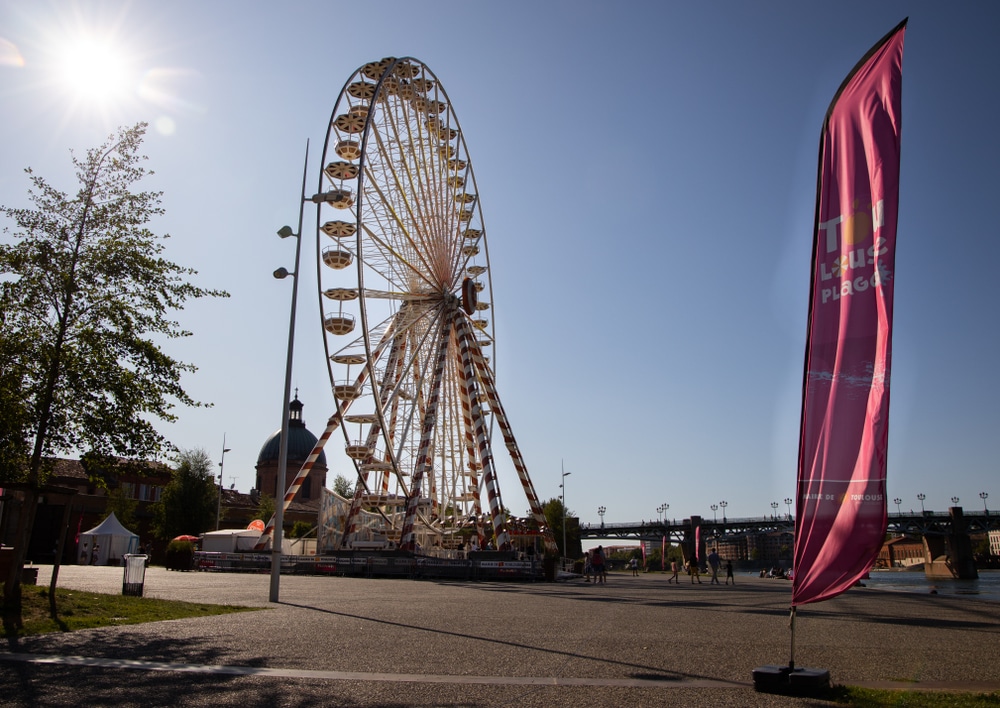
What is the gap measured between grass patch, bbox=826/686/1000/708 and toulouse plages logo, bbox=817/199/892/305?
142 inches

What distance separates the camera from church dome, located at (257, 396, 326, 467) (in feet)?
363

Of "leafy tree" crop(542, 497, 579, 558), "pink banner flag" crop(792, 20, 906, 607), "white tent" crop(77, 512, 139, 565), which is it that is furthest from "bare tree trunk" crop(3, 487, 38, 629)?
"leafy tree" crop(542, 497, 579, 558)

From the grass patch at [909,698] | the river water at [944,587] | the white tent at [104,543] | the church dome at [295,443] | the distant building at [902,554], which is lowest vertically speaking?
the distant building at [902,554]

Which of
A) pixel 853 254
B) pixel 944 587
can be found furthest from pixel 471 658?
pixel 944 587

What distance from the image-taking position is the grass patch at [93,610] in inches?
421

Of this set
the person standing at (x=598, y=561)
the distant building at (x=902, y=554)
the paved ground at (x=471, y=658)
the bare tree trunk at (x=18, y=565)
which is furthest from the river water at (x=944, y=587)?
the distant building at (x=902, y=554)

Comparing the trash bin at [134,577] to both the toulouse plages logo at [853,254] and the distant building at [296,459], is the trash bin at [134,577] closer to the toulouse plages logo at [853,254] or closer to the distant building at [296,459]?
the toulouse plages logo at [853,254]

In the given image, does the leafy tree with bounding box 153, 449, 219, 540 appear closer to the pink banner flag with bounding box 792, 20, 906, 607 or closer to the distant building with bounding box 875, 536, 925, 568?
the pink banner flag with bounding box 792, 20, 906, 607

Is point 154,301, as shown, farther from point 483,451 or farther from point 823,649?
point 483,451

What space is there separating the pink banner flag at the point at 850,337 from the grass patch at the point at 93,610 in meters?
9.31

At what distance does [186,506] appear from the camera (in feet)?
230

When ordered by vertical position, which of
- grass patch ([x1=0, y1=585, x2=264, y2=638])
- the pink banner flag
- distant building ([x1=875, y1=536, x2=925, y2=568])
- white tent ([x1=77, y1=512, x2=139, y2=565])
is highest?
the pink banner flag

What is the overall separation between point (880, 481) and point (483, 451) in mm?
38493

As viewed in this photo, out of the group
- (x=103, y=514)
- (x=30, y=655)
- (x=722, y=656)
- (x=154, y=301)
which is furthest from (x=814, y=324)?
(x=103, y=514)
